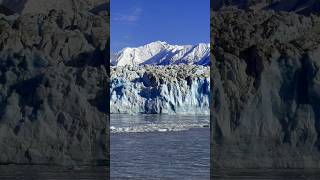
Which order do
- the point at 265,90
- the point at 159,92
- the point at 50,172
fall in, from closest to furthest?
the point at 50,172 → the point at 265,90 → the point at 159,92

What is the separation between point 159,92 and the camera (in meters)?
36.0

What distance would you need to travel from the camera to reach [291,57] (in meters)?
7.84

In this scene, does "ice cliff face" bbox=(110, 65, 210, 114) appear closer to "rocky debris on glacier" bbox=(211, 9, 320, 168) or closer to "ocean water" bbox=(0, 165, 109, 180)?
"rocky debris on glacier" bbox=(211, 9, 320, 168)

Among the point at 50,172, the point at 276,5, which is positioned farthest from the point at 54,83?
the point at 276,5

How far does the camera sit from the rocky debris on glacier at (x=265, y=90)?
7516mm

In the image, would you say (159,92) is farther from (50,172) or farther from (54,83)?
(50,172)

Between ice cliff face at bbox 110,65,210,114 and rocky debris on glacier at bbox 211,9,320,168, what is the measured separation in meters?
27.0

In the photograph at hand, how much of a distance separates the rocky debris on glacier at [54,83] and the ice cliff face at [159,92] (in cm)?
2700

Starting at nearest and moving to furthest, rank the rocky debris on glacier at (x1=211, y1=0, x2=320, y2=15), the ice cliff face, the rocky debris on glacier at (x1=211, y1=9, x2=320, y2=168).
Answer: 1. the rocky debris on glacier at (x1=211, y1=9, x2=320, y2=168)
2. the rocky debris on glacier at (x1=211, y1=0, x2=320, y2=15)
3. the ice cliff face

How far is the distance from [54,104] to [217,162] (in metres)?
2.33

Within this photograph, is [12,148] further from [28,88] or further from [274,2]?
[274,2]

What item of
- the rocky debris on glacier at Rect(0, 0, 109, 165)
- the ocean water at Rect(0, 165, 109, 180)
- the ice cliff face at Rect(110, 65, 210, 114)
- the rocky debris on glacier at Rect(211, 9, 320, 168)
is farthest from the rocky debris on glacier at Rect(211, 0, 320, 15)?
the ice cliff face at Rect(110, 65, 210, 114)

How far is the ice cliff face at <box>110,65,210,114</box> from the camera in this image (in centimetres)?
3562

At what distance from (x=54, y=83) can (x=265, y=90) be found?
2.87m
